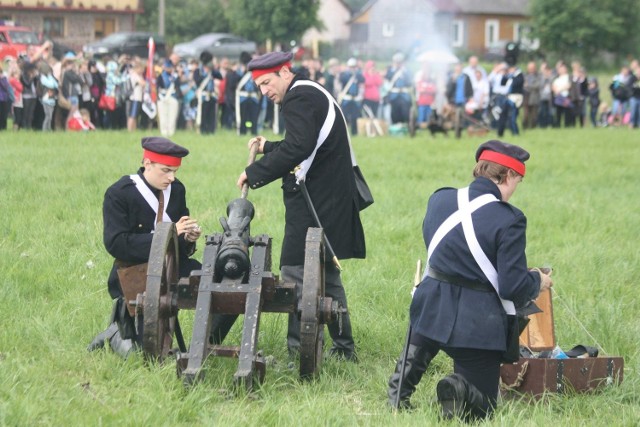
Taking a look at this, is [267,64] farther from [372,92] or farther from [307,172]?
[372,92]

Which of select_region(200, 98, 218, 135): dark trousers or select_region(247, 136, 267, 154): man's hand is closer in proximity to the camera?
select_region(247, 136, 267, 154): man's hand

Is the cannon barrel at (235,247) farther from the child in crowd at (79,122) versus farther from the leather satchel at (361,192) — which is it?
the child in crowd at (79,122)

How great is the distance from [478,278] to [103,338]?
2.49 meters

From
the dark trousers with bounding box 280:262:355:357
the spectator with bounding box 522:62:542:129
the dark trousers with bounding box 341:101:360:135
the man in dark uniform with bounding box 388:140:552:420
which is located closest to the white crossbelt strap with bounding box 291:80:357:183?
the dark trousers with bounding box 280:262:355:357

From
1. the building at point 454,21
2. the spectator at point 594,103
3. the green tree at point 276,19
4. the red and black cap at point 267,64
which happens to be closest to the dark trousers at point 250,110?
the spectator at point 594,103

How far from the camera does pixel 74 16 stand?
196 ft

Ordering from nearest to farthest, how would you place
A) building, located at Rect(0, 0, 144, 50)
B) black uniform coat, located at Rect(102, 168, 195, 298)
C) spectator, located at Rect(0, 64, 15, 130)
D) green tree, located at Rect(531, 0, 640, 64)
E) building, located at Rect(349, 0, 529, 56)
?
1. black uniform coat, located at Rect(102, 168, 195, 298)
2. spectator, located at Rect(0, 64, 15, 130)
3. building, located at Rect(0, 0, 144, 50)
4. green tree, located at Rect(531, 0, 640, 64)
5. building, located at Rect(349, 0, 529, 56)

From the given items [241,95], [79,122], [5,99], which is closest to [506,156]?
[5,99]

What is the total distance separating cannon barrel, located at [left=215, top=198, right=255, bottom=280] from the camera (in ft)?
19.0

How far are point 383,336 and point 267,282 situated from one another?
157cm

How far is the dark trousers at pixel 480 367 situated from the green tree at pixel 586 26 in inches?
2175

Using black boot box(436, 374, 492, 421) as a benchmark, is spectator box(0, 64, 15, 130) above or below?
above

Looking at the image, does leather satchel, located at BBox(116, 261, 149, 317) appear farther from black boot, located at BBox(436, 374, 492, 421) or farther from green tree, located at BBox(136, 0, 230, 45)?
green tree, located at BBox(136, 0, 230, 45)

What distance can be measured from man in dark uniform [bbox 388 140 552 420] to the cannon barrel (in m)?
0.98
